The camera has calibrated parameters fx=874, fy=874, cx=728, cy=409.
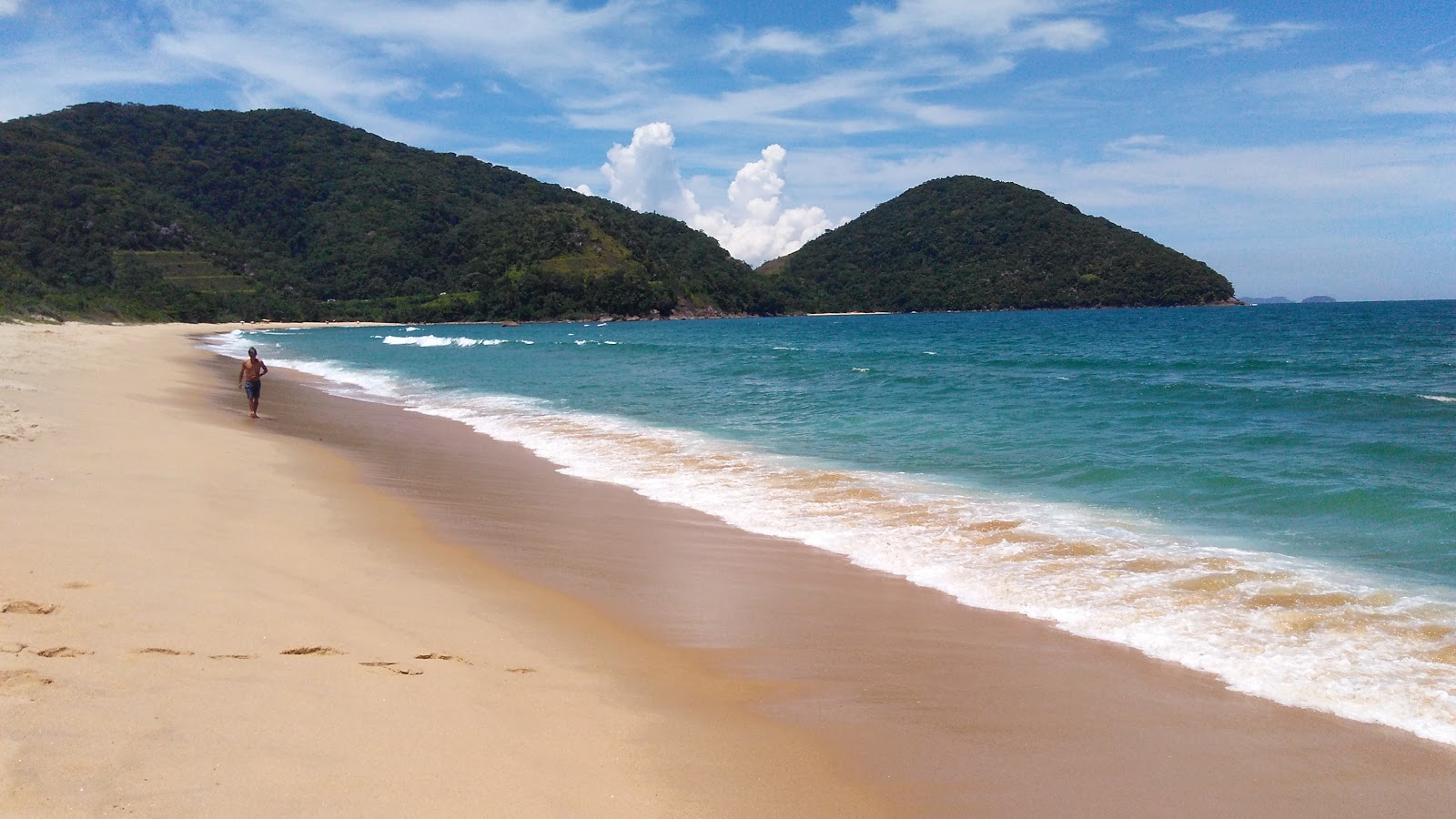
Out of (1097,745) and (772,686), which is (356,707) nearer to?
(772,686)

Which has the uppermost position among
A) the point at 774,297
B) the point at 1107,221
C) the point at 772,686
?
the point at 1107,221

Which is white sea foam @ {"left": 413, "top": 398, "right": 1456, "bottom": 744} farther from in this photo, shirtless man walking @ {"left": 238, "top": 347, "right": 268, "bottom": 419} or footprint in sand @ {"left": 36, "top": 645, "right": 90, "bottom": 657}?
shirtless man walking @ {"left": 238, "top": 347, "right": 268, "bottom": 419}

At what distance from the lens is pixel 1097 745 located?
13.9 feet

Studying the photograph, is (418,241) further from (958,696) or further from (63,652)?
(958,696)

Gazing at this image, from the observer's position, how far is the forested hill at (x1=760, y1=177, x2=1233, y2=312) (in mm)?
151500

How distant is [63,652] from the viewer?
3.85 meters

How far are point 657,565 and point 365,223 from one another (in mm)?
154850

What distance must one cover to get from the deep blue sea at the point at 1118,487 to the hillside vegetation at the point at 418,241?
283ft

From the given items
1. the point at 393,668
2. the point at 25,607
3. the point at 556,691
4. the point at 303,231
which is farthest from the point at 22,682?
the point at 303,231

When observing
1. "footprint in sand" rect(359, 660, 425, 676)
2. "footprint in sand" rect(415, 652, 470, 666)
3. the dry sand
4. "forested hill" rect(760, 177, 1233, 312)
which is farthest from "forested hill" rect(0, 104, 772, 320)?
"footprint in sand" rect(359, 660, 425, 676)

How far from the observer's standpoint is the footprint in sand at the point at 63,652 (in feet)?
12.5

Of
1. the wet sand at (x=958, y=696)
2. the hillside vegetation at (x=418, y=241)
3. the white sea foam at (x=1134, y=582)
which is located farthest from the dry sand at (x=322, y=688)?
the hillside vegetation at (x=418, y=241)

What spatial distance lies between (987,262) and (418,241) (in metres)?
104

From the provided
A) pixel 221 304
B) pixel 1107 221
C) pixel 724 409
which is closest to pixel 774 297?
pixel 1107 221
